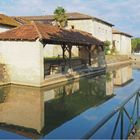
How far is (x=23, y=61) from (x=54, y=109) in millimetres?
8931

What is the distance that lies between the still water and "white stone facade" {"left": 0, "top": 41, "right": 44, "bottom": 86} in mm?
1078

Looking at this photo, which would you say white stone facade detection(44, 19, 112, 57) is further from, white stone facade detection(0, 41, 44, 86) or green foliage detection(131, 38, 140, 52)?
green foliage detection(131, 38, 140, 52)

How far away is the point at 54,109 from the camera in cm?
1480

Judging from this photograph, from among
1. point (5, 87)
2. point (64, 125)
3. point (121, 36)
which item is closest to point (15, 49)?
point (5, 87)

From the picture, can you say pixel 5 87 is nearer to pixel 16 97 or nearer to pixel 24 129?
pixel 16 97

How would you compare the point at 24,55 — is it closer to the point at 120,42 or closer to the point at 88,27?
the point at 88,27

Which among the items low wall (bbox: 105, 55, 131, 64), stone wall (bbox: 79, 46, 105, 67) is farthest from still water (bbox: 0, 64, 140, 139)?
low wall (bbox: 105, 55, 131, 64)

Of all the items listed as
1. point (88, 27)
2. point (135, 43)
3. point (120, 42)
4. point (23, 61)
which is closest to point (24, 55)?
point (23, 61)

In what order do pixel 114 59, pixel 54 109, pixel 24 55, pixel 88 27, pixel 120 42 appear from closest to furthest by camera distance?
1. pixel 54 109
2. pixel 24 55
3. pixel 114 59
4. pixel 88 27
5. pixel 120 42

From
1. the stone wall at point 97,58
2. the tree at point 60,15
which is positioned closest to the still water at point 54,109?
the stone wall at point 97,58

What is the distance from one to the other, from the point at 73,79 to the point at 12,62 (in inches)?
217

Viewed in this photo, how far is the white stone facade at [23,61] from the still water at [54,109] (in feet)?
3.54

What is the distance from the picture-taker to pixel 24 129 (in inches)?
444

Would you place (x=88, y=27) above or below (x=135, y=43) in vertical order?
above
